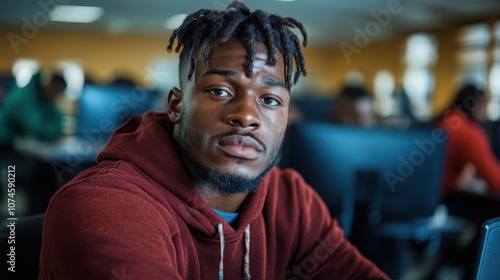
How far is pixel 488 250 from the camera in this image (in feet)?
2.76

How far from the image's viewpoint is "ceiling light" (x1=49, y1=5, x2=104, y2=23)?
10.0 meters

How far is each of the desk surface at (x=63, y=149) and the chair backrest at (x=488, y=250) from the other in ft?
9.44

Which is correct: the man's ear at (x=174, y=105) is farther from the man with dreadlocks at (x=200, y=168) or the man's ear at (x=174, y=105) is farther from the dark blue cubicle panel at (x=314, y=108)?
the dark blue cubicle panel at (x=314, y=108)

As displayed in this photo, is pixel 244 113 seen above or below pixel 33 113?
above

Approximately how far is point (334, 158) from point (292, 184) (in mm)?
680

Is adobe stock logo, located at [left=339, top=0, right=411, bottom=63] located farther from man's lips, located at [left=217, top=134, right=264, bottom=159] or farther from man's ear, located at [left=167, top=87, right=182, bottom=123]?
man's lips, located at [left=217, top=134, right=264, bottom=159]

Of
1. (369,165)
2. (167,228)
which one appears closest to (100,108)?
(369,165)

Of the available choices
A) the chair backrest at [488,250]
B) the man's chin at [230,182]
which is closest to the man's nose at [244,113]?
the man's chin at [230,182]

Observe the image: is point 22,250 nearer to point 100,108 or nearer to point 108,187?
point 108,187

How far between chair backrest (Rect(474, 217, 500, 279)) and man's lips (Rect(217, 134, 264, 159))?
0.46 meters

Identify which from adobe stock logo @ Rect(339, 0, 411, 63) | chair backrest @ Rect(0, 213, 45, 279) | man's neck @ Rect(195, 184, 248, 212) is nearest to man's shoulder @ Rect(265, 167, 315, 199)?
man's neck @ Rect(195, 184, 248, 212)

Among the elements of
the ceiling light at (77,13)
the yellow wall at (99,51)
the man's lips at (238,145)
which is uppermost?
the ceiling light at (77,13)

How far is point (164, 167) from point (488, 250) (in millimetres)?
623

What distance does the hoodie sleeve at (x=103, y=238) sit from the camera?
2.66 ft
